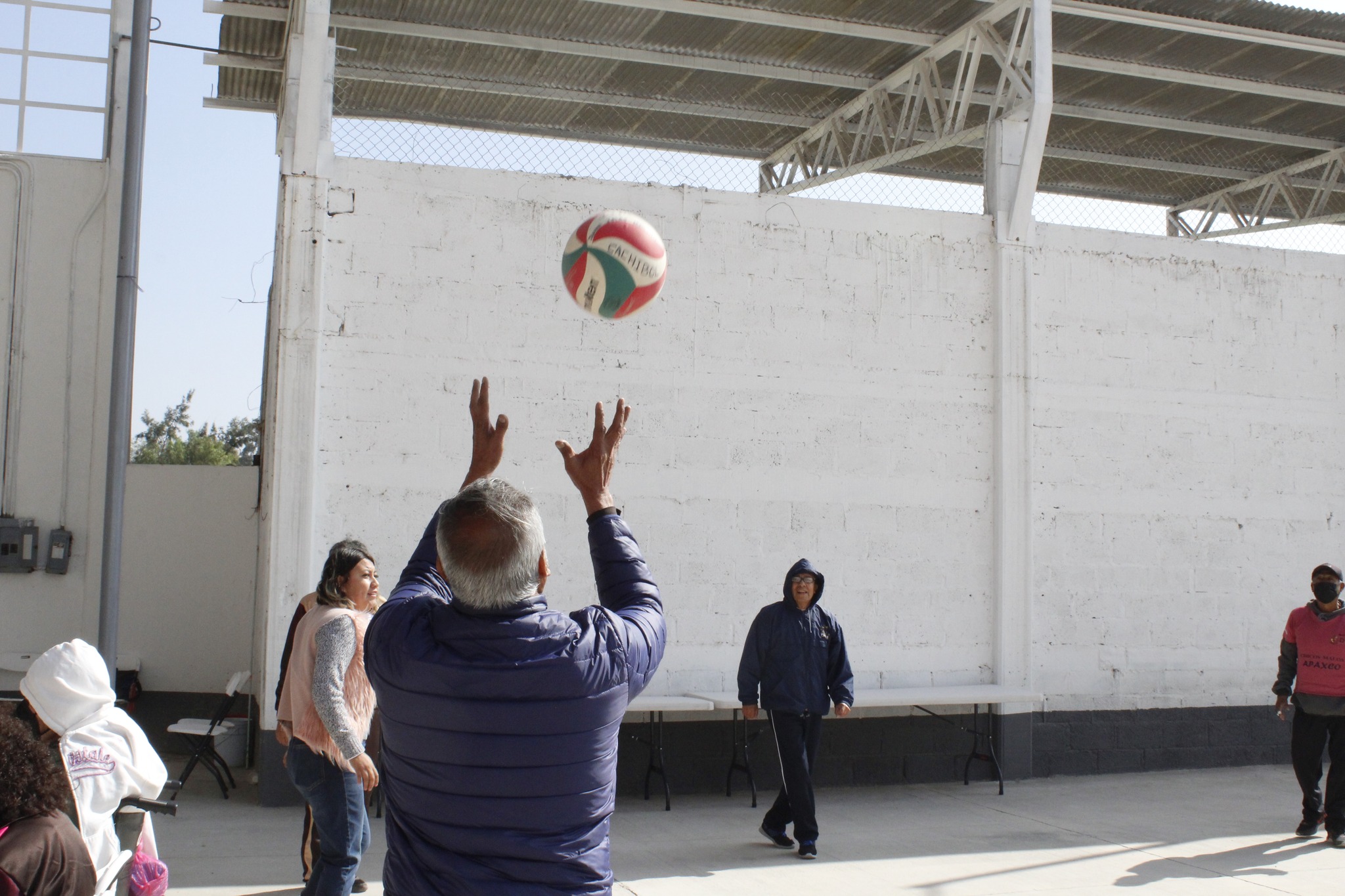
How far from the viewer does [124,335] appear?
8.07 m

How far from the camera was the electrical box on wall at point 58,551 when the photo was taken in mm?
8758

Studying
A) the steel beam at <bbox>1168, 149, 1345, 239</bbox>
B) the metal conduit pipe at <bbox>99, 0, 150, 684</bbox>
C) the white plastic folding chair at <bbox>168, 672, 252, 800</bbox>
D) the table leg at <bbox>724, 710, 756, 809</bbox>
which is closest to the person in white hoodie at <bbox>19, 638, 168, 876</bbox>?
the white plastic folding chair at <bbox>168, 672, 252, 800</bbox>

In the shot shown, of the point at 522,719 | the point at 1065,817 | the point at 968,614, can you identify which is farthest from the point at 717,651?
the point at 522,719

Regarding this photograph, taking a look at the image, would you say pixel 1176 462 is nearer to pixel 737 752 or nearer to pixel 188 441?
pixel 737 752

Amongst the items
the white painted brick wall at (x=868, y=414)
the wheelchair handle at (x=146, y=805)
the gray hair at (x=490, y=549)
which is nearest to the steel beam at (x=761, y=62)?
the white painted brick wall at (x=868, y=414)

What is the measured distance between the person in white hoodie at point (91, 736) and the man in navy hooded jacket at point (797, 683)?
404cm

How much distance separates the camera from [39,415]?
887cm

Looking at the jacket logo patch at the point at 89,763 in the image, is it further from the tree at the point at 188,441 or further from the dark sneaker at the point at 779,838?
the tree at the point at 188,441

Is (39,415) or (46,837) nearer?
(46,837)

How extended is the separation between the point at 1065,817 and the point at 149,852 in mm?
6001

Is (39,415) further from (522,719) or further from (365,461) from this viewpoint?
(522,719)

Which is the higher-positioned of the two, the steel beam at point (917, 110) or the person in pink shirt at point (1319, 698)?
the steel beam at point (917, 110)

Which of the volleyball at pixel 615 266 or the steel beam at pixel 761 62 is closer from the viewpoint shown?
the volleyball at pixel 615 266

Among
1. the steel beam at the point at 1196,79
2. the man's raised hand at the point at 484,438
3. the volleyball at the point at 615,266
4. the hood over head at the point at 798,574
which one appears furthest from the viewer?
the steel beam at the point at 1196,79
